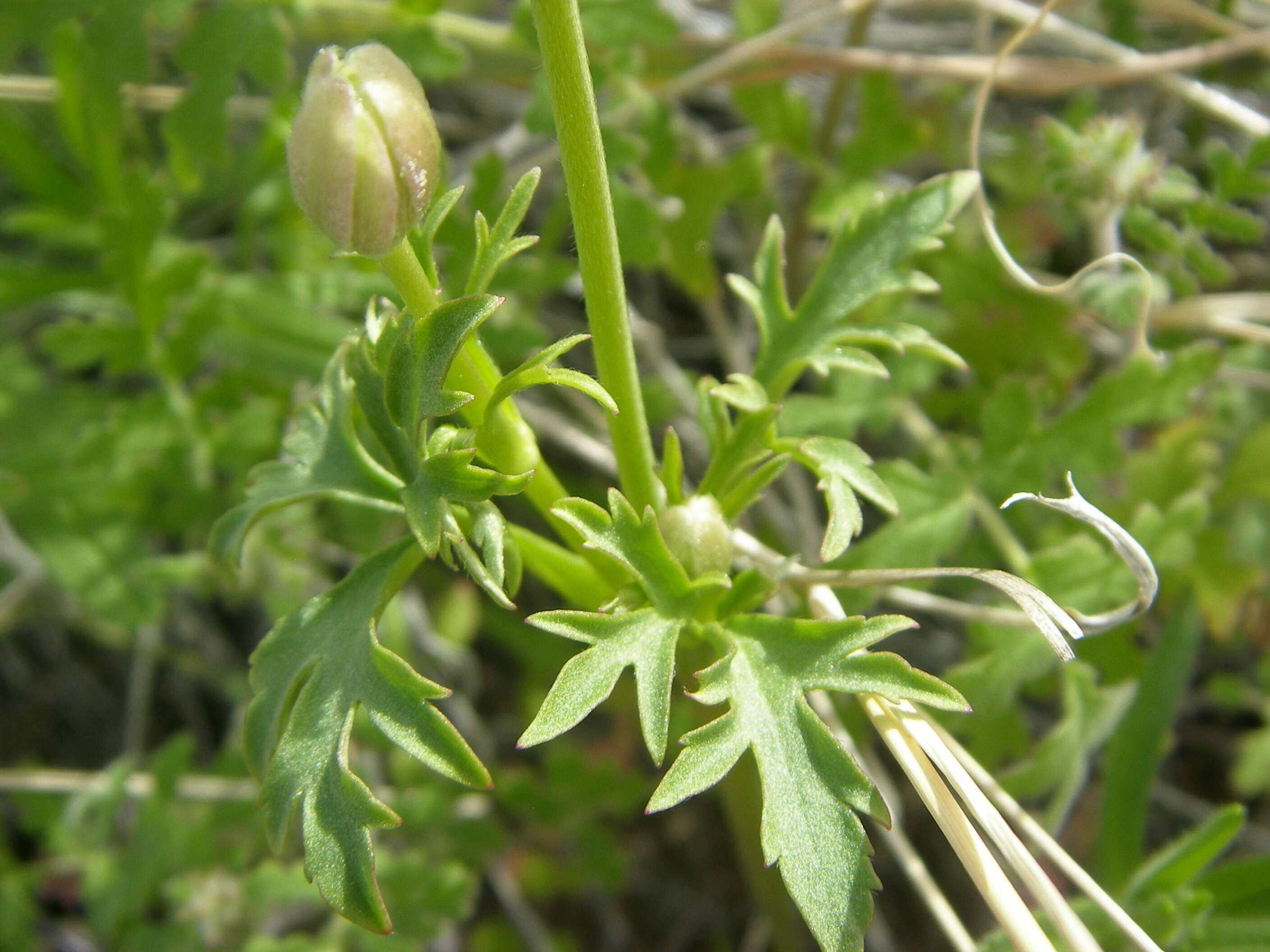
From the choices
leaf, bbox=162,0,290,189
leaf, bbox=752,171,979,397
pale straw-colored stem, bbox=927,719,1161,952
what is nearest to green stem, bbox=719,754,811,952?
pale straw-colored stem, bbox=927,719,1161,952

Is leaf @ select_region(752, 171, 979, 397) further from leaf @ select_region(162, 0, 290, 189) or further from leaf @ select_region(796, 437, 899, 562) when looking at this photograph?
leaf @ select_region(162, 0, 290, 189)

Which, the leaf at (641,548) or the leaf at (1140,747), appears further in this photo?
the leaf at (1140,747)

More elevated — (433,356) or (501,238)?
(501,238)

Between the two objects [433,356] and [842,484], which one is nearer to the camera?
[433,356]

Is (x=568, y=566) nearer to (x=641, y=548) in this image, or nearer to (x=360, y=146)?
(x=641, y=548)

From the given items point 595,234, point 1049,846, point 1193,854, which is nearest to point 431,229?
point 595,234

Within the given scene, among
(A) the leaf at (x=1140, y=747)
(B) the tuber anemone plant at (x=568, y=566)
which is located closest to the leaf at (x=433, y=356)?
(B) the tuber anemone plant at (x=568, y=566)

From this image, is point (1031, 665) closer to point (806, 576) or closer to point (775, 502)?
point (806, 576)

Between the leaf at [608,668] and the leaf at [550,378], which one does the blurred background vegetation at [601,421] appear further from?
the leaf at [550,378]
